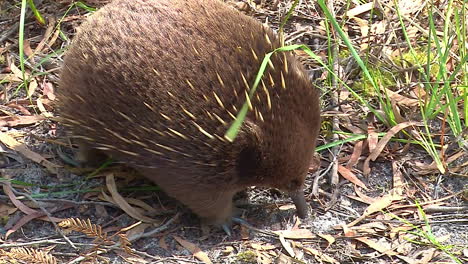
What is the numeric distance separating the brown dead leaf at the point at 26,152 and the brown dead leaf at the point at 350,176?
1.33m

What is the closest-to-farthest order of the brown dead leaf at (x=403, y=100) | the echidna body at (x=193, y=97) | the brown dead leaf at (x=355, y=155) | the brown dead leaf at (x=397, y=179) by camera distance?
1. the echidna body at (x=193, y=97)
2. the brown dead leaf at (x=397, y=179)
3. the brown dead leaf at (x=355, y=155)
4. the brown dead leaf at (x=403, y=100)

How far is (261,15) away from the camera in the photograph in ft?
12.6

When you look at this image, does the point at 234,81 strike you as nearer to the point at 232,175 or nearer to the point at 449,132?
the point at 232,175

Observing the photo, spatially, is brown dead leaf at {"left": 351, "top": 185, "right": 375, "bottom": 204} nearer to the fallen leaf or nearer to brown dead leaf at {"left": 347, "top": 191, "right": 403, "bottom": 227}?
brown dead leaf at {"left": 347, "top": 191, "right": 403, "bottom": 227}

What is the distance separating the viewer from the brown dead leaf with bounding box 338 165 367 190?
309cm

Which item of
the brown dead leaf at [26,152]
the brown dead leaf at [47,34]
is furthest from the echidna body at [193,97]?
the brown dead leaf at [47,34]

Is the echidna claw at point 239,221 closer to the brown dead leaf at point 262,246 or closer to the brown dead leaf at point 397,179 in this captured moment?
the brown dead leaf at point 262,246

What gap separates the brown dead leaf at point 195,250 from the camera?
2770mm

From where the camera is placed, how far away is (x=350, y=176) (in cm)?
312

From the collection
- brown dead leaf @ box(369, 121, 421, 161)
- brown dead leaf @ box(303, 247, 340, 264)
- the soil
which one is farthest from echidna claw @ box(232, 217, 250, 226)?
brown dead leaf @ box(369, 121, 421, 161)

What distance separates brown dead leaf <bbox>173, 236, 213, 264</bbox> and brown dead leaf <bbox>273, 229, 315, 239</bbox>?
0.33m

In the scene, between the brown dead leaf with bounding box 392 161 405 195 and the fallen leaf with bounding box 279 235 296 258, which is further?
the brown dead leaf with bounding box 392 161 405 195

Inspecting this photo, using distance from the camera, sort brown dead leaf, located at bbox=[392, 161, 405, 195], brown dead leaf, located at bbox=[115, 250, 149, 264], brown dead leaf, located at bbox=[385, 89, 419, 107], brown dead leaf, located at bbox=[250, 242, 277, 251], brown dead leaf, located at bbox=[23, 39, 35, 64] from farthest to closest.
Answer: brown dead leaf, located at bbox=[23, 39, 35, 64], brown dead leaf, located at bbox=[385, 89, 419, 107], brown dead leaf, located at bbox=[392, 161, 405, 195], brown dead leaf, located at bbox=[250, 242, 277, 251], brown dead leaf, located at bbox=[115, 250, 149, 264]

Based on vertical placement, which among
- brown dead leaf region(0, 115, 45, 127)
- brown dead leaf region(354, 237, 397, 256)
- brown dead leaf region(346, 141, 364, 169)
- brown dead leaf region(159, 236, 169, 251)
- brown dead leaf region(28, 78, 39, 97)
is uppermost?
brown dead leaf region(28, 78, 39, 97)
